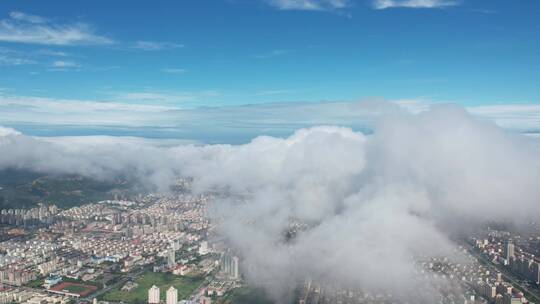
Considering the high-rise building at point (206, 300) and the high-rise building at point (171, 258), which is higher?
the high-rise building at point (206, 300)

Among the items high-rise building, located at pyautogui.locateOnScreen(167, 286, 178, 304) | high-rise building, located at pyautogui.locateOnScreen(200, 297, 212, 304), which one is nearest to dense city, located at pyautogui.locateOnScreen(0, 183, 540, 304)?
high-rise building, located at pyautogui.locateOnScreen(167, 286, 178, 304)

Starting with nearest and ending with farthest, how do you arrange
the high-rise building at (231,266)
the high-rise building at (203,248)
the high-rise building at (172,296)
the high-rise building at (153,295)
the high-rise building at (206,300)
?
the high-rise building at (206,300)
the high-rise building at (172,296)
the high-rise building at (153,295)
the high-rise building at (231,266)
the high-rise building at (203,248)

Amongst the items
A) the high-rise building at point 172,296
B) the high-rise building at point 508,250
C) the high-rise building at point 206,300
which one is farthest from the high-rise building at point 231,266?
the high-rise building at point 508,250

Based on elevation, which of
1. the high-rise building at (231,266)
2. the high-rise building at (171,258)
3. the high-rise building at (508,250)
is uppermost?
the high-rise building at (508,250)

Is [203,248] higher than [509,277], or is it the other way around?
[509,277]

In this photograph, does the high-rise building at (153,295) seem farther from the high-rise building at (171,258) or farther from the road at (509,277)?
the road at (509,277)

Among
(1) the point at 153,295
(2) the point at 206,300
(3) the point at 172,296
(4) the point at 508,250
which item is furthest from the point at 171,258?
(4) the point at 508,250

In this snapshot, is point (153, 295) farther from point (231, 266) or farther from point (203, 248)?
point (203, 248)

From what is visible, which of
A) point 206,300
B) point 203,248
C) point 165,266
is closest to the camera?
point 206,300

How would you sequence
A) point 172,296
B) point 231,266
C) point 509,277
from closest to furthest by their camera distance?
point 172,296 < point 509,277 < point 231,266
